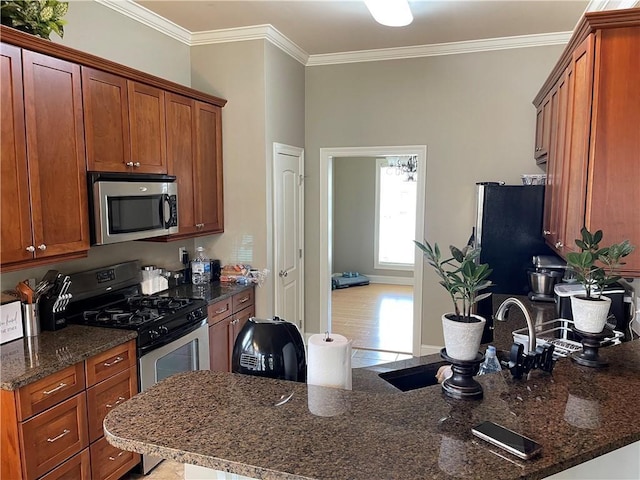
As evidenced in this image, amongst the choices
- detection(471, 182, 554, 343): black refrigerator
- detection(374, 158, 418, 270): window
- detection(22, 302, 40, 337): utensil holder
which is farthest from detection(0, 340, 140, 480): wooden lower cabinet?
detection(374, 158, 418, 270): window

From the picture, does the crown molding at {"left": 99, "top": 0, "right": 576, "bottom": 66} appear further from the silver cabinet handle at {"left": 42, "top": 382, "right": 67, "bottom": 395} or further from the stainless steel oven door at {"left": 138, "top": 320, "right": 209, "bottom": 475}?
the silver cabinet handle at {"left": 42, "top": 382, "right": 67, "bottom": 395}

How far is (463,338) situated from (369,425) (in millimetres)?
389

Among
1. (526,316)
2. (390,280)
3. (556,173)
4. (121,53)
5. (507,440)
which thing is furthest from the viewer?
(390,280)

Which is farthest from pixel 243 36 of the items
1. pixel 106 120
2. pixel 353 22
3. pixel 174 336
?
pixel 174 336

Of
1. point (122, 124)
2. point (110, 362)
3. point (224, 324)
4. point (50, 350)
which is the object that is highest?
point (122, 124)

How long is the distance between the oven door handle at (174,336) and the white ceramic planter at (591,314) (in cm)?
220

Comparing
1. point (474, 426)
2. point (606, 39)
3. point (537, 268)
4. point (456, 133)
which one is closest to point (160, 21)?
point (456, 133)

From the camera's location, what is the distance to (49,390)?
211 centimetres

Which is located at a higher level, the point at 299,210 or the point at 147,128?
the point at 147,128

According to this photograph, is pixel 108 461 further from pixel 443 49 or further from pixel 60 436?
pixel 443 49

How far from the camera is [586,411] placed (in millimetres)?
1376

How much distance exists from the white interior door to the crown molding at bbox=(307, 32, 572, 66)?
38.1 inches

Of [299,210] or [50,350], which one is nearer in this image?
[50,350]

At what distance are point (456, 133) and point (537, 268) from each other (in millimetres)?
1623
